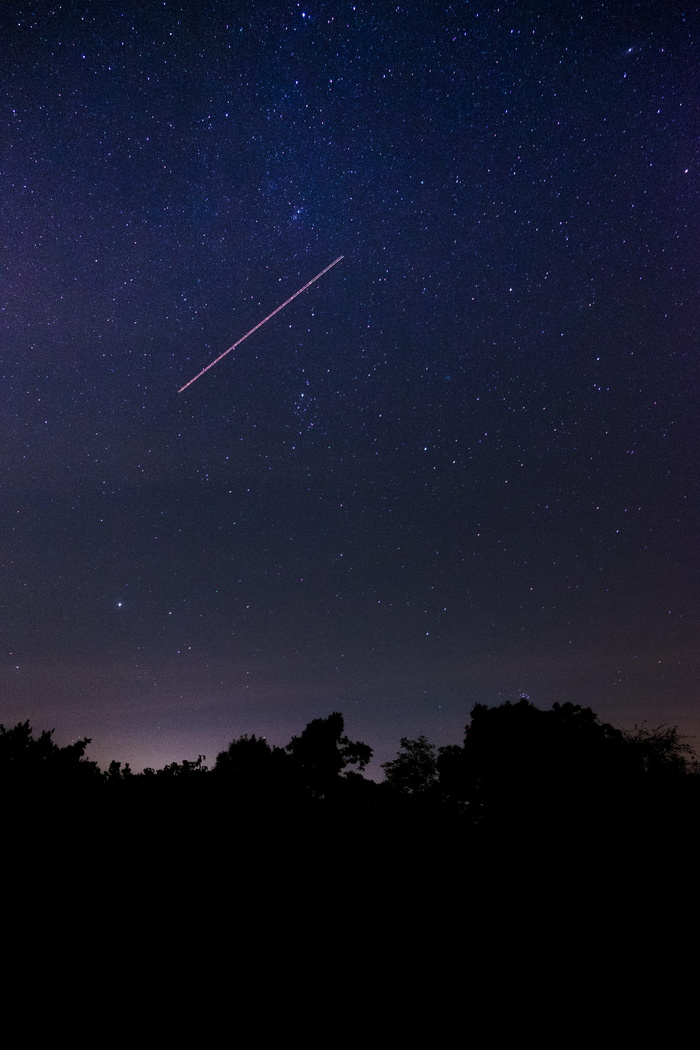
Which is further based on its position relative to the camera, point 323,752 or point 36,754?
point 323,752

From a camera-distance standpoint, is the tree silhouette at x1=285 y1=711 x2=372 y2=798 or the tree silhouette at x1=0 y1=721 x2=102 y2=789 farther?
the tree silhouette at x1=285 y1=711 x2=372 y2=798

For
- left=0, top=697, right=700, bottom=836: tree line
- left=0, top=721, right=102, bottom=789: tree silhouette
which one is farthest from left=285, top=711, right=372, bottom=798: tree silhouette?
left=0, top=721, right=102, bottom=789: tree silhouette

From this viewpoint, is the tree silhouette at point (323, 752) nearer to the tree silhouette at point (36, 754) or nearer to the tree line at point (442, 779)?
the tree line at point (442, 779)

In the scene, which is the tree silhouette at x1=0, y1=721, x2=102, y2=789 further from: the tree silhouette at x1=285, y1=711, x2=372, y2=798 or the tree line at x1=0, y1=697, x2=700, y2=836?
the tree silhouette at x1=285, y1=711, x2=372, y2=798

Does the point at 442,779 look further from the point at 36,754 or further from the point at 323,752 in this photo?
the point at 36,754

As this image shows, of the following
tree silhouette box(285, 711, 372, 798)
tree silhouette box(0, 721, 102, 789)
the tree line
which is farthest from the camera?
tree silhouette box(285, 711, 372, 798)

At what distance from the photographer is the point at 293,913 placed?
11375 millimetres

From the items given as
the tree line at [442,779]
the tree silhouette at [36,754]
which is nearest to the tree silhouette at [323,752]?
the tree line at [442,779]

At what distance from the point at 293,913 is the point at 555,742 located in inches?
894

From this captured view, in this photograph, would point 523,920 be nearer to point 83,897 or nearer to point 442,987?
point 442,987

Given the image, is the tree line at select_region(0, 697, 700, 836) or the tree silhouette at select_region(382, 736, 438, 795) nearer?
the tree line at select_region(0, 697, 700, 836)

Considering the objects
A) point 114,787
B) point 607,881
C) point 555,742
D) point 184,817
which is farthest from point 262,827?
point 555,742

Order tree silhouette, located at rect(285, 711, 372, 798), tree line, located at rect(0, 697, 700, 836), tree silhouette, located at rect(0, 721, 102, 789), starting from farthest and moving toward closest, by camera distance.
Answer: tree silhouette, located at rect(285, 711, 372, 798) < tree silhouette, located at rect(0, 721, 102, 789) < tree line, located at rect(0, 697, 700, 836)

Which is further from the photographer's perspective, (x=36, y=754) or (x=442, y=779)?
(x=442, y=779)
